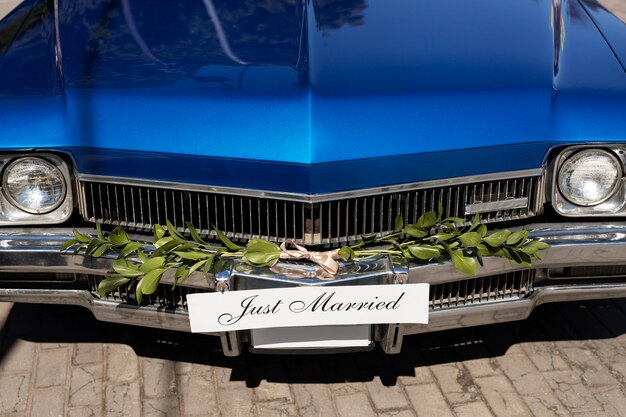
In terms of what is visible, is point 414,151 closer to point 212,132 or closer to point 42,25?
point 212,132

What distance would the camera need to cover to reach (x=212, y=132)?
2443 mm

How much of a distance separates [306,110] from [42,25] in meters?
1.28

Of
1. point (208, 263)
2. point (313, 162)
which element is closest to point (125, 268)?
point (208, 263)

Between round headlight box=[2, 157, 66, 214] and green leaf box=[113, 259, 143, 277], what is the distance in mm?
321

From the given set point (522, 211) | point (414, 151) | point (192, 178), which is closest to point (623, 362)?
point (522, 211)

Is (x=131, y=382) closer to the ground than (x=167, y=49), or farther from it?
closer to the ground

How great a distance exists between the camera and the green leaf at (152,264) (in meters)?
2.50

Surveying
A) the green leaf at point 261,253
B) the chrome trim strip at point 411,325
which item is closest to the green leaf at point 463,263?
the chrome trim strip at point 411,325

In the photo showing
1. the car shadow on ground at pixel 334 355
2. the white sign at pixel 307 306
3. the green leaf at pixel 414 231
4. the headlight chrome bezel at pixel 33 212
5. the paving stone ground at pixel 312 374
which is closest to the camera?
the white sign at pixel 307 306

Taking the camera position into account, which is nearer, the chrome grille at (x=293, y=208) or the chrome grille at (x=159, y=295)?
the chrome grille at (x=293, y=208)

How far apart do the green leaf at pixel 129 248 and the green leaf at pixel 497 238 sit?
1145 millimetres

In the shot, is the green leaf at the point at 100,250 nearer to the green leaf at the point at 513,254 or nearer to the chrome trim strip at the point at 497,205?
the chrome trim strip at the point at 497,205

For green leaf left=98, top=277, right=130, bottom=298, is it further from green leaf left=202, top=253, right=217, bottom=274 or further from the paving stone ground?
the paving stone ground

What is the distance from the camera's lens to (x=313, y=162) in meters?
2.35
